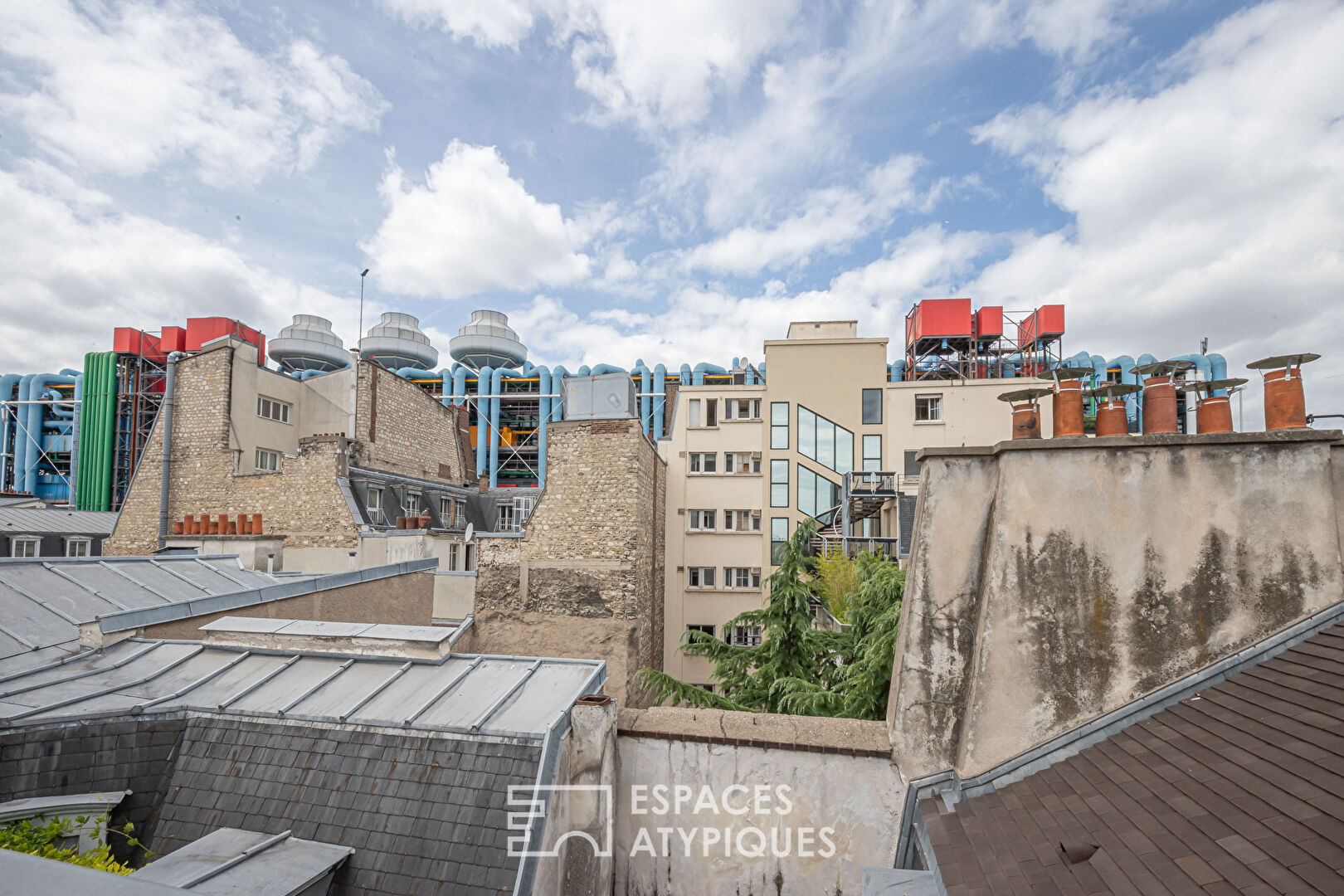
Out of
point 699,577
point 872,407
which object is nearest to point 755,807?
point 699,577

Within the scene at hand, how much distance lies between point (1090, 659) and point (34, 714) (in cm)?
829

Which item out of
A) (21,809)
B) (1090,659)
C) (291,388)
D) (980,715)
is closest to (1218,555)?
(1090,659)

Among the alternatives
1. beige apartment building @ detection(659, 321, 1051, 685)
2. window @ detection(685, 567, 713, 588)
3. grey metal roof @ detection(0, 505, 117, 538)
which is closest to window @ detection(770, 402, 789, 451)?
beige apartment building @ detection(659, 321, 1051, 685)

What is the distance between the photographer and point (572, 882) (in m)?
4.50

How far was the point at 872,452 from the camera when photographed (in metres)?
22.9

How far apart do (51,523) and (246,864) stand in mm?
23145

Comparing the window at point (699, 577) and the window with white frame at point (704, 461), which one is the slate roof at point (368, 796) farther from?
the window with white frame at point (704, 461)

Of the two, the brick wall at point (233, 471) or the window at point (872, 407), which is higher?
the window at point (872, 407)

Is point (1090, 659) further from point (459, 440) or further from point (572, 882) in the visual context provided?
point (459, 440)

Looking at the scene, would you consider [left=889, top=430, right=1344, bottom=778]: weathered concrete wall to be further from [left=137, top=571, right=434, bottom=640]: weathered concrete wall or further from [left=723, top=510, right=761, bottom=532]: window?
[left=723, top=510, right=761, bottom=532]: window

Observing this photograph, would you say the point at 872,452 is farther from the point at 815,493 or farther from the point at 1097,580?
the point at 1097,580

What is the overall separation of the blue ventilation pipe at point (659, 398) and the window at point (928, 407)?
19.3 meters

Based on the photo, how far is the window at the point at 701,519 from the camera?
75.9 ft
